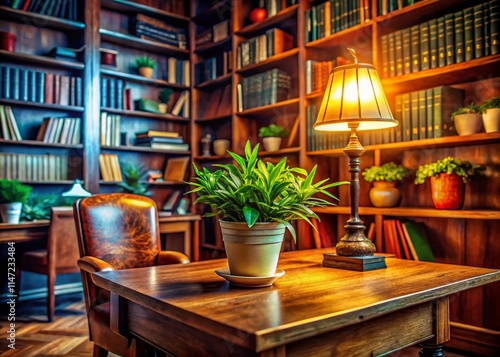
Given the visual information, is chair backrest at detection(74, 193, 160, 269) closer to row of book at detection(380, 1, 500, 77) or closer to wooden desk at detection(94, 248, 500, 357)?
wooden desk at detection(94, 248, 500, 357)

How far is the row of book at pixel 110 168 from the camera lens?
12.4 feet

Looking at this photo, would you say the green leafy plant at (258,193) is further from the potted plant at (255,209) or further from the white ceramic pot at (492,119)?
the white ceramic pot at (492,119)

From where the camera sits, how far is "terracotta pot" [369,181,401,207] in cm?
262

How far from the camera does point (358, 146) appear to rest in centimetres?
155

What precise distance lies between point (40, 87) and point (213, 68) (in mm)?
1478

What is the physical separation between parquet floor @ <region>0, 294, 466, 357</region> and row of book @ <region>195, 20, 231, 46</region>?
2.54 metres

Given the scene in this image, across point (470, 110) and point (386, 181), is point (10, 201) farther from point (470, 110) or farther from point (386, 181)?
point (470, 110)

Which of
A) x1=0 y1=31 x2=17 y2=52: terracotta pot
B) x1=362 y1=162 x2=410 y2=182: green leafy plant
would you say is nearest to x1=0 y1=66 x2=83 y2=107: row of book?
x1=0 y1=31 x2=17 y2=52: terracotta pot

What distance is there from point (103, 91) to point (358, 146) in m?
2.85

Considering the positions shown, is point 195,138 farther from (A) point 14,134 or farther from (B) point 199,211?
(A) point 14,134

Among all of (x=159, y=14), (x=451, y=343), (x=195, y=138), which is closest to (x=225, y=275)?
(x=451, y=343)

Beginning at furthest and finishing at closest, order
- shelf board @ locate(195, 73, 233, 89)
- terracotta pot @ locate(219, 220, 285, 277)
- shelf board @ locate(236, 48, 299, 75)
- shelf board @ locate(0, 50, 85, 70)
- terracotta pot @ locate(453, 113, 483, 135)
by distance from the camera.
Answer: shelf board @ locate(195, 73, 233, 89) < shelf board @ locate(0, 50, 85, 70) < shelf board @ locate(236, 48, 299, 75) < terracotta pot @ locate(453, 113, 483, 135) < terracotta pot @ locate(219, 220, 285, 277)

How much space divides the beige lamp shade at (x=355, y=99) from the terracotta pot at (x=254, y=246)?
53cm

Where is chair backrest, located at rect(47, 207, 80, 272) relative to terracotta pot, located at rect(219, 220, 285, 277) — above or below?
below
